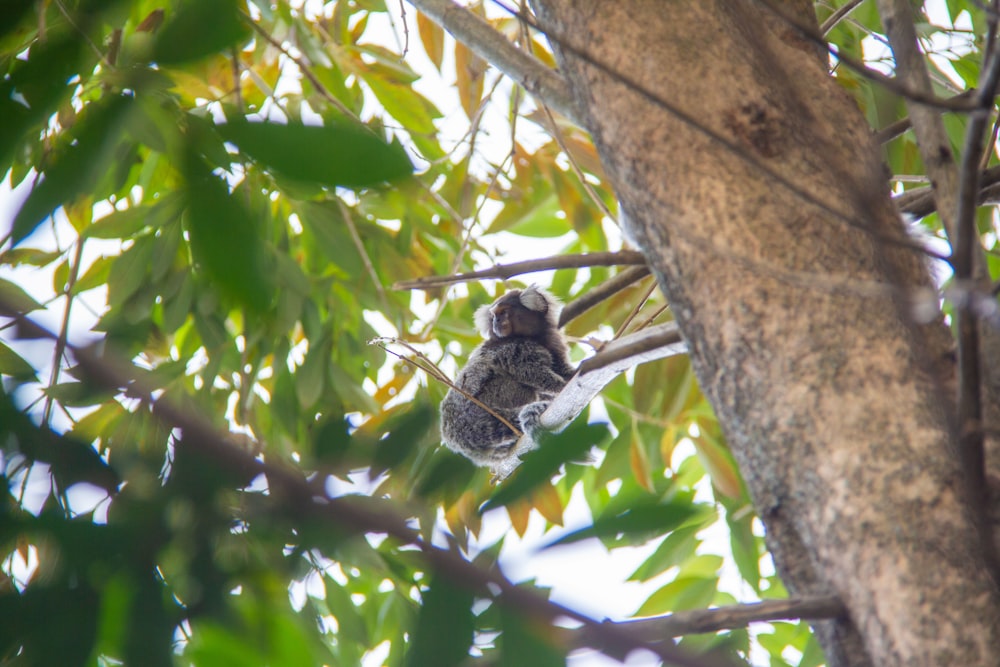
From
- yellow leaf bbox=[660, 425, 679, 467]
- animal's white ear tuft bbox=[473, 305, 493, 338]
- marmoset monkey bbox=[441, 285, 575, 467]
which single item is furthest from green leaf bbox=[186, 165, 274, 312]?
animal's white ear tuft bbox=[473, 305, 493, 338]

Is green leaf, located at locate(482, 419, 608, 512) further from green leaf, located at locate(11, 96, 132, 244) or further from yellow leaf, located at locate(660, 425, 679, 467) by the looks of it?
yellow leaf, located at locate(660, 425, 679, 467)

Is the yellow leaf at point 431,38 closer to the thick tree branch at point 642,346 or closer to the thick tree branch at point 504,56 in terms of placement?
the thick tree branch at point 504,56

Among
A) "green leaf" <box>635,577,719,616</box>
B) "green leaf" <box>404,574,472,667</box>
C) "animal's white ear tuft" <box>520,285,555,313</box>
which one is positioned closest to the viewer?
"green leaf" <box>404,574,472,667</box>

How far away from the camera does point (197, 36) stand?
0.73 m

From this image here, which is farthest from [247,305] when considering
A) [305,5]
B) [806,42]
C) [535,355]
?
[535,355]

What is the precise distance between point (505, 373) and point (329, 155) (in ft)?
13.7

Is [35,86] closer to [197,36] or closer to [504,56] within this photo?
[197,36]

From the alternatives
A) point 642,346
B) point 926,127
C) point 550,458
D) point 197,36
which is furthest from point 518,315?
point 197,36

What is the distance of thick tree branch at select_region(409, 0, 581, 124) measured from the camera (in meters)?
1.95

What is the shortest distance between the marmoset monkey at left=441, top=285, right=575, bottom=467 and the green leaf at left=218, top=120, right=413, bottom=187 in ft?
11.4

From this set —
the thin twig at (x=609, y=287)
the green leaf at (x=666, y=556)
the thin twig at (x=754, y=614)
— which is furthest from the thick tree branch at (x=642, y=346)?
the green leaf at (x=666, y=556)

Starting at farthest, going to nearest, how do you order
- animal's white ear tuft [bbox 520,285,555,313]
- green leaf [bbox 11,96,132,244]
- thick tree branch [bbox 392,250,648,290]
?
animal's white ear tuft [bbox 520,285,555,313] → thick tree branch [bbox 392,250,648,290] → green leaf [bbox 11,96,132,244]

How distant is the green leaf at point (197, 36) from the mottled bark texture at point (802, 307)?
0.64m

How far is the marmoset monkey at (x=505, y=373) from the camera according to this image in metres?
4.59
